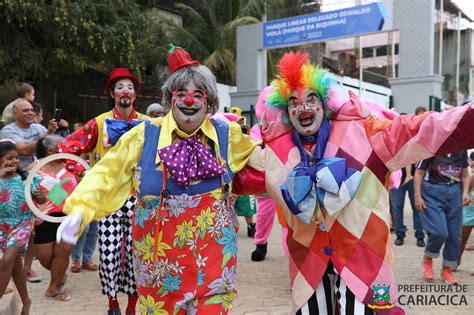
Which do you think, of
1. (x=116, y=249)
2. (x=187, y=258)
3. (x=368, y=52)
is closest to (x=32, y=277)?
(x=116, y=249)

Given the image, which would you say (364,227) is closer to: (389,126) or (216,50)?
(389,126)

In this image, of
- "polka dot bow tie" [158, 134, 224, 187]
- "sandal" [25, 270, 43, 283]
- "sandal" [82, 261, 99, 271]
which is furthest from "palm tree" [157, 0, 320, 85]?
"polka dot bow tie" [158, 134, 224, 187]

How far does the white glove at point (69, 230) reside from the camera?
2.35 meters

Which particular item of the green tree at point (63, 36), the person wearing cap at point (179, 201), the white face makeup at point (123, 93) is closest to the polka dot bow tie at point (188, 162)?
the person wearing cap at point (179, 201)

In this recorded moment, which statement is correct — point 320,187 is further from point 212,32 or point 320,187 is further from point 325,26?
point 212,32

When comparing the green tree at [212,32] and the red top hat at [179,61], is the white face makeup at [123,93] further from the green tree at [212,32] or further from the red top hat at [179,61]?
the green tree at [212,32]

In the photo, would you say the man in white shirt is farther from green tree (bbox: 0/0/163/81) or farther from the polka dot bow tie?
green tree (bbox: 0/0/163/81)

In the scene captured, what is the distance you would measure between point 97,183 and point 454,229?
405 cm

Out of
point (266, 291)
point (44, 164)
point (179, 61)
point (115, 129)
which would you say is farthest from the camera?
point (266, 291)

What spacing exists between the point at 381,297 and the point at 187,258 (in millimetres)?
1013

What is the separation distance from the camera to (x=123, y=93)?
14.6ft

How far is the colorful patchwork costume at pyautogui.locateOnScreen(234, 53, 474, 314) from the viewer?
2.67 meters

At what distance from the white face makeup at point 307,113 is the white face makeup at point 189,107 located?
50cm

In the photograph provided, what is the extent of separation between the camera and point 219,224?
9.12 feet
